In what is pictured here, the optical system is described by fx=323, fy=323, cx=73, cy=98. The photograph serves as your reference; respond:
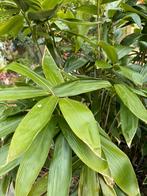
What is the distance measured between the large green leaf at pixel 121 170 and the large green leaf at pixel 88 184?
83 mm

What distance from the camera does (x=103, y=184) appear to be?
0.81 metres

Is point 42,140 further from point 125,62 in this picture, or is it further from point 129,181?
point 125,62

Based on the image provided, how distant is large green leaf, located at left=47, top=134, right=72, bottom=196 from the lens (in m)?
0.66

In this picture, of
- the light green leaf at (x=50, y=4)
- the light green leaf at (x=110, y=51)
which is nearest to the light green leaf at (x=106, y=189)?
the light green leaf at (x=110, y=51)

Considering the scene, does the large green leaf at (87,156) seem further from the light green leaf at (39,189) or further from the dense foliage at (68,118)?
the light green leaf at (39,189)

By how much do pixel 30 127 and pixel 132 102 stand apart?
28 centimetres

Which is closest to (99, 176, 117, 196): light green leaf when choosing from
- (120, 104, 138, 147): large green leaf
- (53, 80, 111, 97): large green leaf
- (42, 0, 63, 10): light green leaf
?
(120, 104, 138, 147): large green leaf

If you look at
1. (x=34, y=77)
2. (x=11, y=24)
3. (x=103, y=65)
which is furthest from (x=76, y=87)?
(x=11, y=24)

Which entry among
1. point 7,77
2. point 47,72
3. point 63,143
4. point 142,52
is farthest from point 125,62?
point 7,77

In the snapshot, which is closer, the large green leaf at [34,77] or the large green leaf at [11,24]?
the large green leaf at [34,77]

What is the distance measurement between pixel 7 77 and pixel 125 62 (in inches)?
72.1

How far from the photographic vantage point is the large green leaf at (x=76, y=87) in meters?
0.74

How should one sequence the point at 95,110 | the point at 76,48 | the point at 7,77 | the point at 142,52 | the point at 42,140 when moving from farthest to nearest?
the point at 7,77 → the point at 142,52 → the point at 76,48 → the point at 95,110 → the point at 42,140

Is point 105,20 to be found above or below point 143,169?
above
